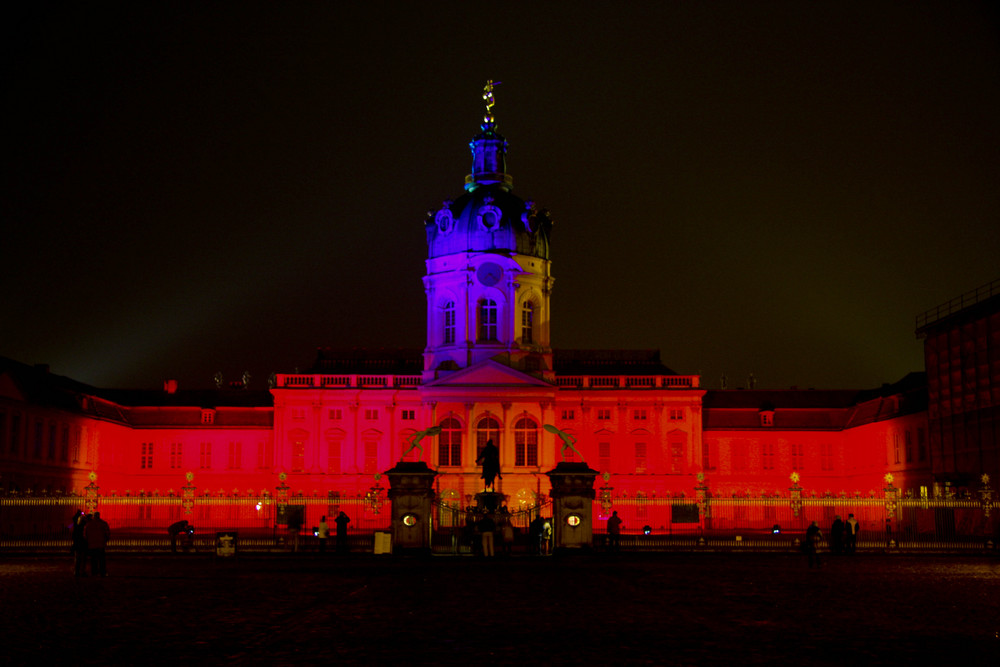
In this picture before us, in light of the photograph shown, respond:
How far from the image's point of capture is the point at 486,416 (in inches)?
2881

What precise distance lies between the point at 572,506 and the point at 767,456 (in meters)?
45.4

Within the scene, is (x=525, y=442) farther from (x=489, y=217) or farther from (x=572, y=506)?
(x=572, y=506)

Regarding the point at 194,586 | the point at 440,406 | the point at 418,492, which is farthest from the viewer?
the point at 440,406

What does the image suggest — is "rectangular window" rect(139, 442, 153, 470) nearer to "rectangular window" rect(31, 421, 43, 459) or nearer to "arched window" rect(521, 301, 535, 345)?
"rectangular window" rect(31, 421, 43, 459)

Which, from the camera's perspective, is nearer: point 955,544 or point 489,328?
point 955,544

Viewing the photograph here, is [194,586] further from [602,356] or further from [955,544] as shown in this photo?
[602,356]

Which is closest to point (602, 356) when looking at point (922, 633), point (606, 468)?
point (606, 468)

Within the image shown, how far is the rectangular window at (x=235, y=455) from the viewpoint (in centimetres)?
7712

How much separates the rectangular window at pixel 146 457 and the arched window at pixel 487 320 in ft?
75.0

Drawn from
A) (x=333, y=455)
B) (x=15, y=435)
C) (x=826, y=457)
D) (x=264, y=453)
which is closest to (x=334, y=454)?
(x=333, y=455)

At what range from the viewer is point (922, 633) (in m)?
14.9

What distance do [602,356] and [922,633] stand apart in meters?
67.1

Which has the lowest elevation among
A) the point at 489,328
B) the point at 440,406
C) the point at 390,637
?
the point at 390,637

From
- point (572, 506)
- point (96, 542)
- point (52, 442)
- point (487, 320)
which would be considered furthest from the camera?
point (487, 320)
